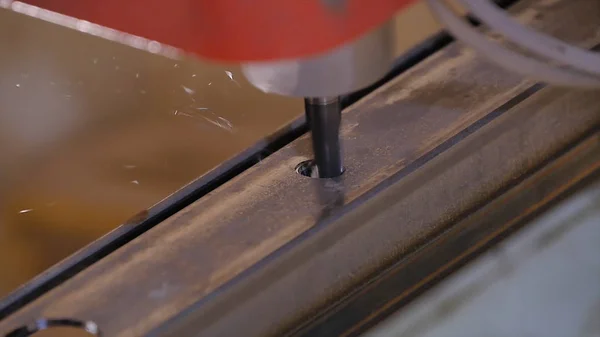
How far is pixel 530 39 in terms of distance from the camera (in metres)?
0.36

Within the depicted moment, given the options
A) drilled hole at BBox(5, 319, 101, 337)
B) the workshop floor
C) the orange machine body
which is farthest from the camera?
the workshop floor

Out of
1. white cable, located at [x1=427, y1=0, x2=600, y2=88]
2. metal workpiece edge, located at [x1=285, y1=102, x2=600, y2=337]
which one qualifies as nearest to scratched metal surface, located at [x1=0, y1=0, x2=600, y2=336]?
Result: metal workpiece edge, located at [x1=285, y1=102, x2=600, y2=337]

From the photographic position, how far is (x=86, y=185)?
67 cm

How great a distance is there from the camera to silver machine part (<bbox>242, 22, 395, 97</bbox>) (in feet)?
1.12

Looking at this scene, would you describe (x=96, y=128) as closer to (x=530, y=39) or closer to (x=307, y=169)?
(x=307, y=169)

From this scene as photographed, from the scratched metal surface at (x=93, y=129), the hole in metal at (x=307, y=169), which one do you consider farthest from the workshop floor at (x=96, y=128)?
the hole in metal at (x=307, y=169)

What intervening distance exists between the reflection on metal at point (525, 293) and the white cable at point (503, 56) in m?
0.15

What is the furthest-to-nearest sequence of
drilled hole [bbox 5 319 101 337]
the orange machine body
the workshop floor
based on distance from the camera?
the workshop floor, drilled hole [bbox 5 319 101 337], the orange machine body

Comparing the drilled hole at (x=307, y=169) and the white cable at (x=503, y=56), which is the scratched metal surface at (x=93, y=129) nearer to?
the drilled hole at (x=307, y=169)

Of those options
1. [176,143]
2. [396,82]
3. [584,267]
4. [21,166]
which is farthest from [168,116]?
[584,267]

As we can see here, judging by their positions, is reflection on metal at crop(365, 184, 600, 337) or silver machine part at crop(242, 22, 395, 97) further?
reflection on metal at crop(365, 184, 600, 337)

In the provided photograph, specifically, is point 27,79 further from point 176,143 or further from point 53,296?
point 53,296

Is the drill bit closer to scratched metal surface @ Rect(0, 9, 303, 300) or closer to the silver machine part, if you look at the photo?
the silver machine part

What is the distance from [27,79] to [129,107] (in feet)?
0.41
